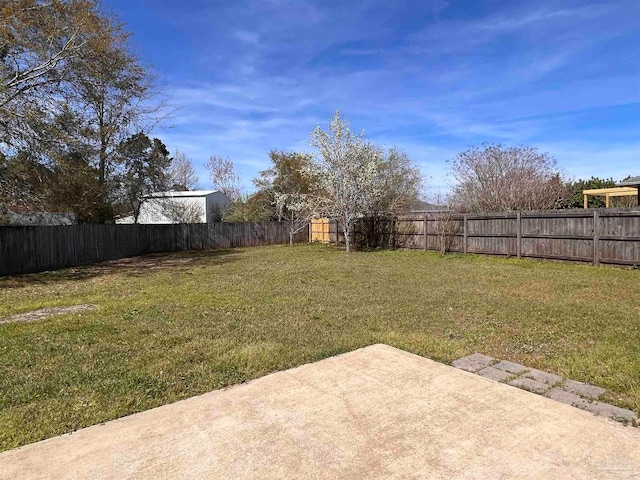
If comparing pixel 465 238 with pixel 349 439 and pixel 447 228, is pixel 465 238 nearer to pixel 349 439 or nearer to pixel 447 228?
pixel 447 228

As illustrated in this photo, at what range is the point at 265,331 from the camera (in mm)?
4586

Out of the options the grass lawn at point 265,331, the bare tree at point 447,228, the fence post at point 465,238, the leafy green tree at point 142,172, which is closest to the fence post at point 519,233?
the fence post at point 465,238

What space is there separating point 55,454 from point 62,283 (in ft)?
28.2

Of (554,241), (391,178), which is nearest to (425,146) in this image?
(391,178)

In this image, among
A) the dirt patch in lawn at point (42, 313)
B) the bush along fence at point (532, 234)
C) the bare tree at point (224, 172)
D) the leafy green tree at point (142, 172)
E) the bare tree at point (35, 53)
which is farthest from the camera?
the bare tree at point (224, 172)

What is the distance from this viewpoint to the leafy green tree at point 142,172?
19.5 meters

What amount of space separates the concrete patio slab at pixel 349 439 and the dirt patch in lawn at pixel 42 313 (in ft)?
13.0

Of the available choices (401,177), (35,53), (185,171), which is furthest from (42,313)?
(185,171)

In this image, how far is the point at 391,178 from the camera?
22391 mm

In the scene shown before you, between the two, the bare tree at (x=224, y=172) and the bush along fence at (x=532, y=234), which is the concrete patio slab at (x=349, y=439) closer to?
the bush along fence at (x=532, y=234)

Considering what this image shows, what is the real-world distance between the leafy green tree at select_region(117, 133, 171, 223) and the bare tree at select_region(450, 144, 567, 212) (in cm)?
1512

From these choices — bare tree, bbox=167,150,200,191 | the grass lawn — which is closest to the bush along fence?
the grass lawn

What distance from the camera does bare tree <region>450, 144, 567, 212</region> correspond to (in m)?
16.0

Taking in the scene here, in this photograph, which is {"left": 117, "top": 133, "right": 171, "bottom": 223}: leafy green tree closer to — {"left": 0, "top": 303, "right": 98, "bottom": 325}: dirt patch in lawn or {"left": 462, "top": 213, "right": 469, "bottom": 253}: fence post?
{"left": 0, "top": 303, "right": 98, "bottom": 325}: dirt patch in lawn
